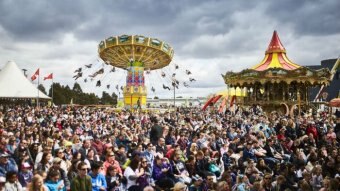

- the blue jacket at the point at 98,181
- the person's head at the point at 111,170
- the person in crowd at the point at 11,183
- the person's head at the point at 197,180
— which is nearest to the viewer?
the person in crowd at the point at 11,183

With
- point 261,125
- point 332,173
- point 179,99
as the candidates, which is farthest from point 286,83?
point 179,99

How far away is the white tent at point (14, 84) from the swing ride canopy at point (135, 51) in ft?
26.0

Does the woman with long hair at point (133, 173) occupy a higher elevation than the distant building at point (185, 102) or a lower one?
lower

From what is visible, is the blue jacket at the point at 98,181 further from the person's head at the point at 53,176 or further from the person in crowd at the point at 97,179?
the person's head at the point at 53,176

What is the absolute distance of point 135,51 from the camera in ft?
110

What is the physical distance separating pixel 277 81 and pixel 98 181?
71.7ft

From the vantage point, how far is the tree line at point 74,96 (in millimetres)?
73688

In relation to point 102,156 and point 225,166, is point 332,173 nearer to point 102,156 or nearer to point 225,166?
point 225,166

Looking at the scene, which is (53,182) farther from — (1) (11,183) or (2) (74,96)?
(2) (74,96)

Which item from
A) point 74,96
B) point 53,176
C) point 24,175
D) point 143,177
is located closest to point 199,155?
point 143,177

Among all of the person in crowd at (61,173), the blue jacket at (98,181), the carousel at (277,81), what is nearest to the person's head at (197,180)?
the blue jacket at (98,181)

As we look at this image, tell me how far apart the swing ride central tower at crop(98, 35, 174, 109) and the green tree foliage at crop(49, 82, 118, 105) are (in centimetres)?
3867

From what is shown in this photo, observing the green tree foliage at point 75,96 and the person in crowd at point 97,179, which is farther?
the green tree foliage at point 75,96

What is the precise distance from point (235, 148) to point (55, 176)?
6.30 meters
